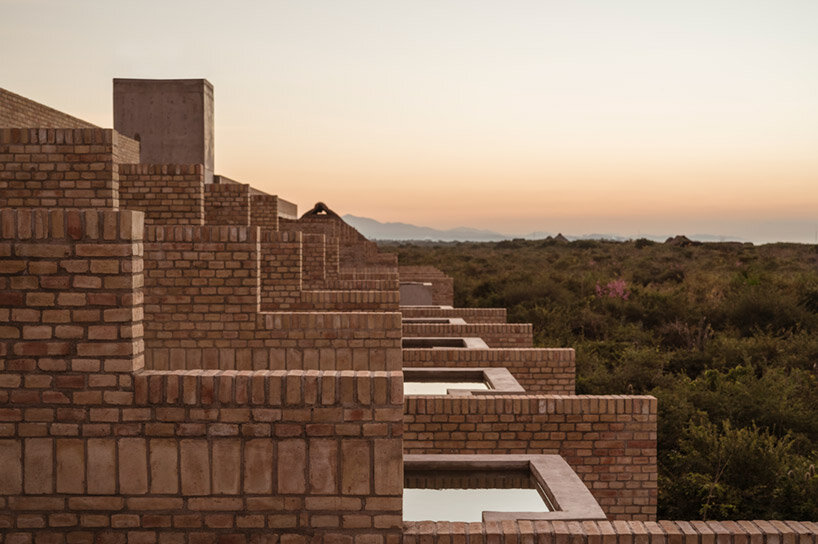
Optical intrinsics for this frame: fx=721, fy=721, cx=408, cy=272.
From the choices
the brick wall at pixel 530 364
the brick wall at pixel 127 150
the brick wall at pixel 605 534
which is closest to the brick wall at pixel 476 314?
the brick wall at pixel 530 364

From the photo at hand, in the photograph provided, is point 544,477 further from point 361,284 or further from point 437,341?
point 361,284

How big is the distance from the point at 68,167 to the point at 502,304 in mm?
24619

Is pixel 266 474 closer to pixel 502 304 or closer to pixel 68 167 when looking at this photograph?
pixel 68 167

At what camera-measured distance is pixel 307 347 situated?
770 centimetres

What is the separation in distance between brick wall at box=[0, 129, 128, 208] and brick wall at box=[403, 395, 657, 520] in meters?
3.75

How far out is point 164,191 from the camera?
28.3 feet

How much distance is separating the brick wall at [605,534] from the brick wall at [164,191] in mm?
5866

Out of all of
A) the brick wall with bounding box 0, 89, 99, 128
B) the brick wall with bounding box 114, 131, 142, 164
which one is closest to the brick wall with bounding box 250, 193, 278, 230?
the brick wall with bounding box 114, 131, 142, 164

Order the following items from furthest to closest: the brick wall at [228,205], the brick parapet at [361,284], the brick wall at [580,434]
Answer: the brick parapet at [361,284], the brick wall at [228,205], the brick wall at [580,434]

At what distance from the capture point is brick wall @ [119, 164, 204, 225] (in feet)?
28.0

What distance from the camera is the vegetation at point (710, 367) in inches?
341

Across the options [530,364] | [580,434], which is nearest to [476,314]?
[530,364]

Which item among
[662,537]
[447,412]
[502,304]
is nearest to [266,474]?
[662,537]

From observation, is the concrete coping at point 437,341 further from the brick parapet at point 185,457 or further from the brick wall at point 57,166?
the brick parapet at point 185,457
